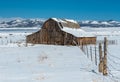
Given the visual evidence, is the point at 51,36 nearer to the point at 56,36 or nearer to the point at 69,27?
the point at 56,36

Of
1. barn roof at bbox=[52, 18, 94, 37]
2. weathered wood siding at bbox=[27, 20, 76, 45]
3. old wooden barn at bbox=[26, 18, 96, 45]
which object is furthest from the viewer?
barn roof at bbox=[52, 18, 94, 37]

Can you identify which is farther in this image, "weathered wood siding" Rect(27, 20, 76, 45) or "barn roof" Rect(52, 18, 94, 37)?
"barn roof" Rect(52, 18, 94, 37)

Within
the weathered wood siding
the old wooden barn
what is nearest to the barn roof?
the old wooden barn

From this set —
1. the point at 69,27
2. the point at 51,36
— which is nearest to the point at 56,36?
the point at 51,36

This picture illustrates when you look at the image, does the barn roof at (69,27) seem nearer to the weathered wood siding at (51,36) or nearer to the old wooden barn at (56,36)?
the old wooden barn at (56,36)

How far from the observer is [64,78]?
45.6ft

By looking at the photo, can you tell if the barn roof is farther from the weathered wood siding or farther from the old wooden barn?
the weathered wood siding

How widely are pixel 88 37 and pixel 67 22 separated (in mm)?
7979

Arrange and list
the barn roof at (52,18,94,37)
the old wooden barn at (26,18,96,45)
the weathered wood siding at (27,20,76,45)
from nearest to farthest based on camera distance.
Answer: the old wooden barn at (26,18,96,45)
the weathered wood siding at (27,20,76,45)
the barn roof at (52,18,94,37)

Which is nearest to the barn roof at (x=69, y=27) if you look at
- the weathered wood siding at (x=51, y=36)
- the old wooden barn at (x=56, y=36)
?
the old wooden barn at (x=56, y=36)

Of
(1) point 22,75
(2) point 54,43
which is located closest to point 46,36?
(2) point 54,43

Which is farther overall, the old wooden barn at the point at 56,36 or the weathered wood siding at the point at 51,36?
the weathered wood siding at the point at 51,36

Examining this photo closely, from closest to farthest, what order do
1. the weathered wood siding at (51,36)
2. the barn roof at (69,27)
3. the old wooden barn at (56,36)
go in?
the old wooden barn at (56,36) → the weathered wood siding at (51,36) → the barn roof at (69,27)

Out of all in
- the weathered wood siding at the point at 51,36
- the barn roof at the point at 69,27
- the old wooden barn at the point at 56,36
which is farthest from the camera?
the barn roof at the point at 69,27
